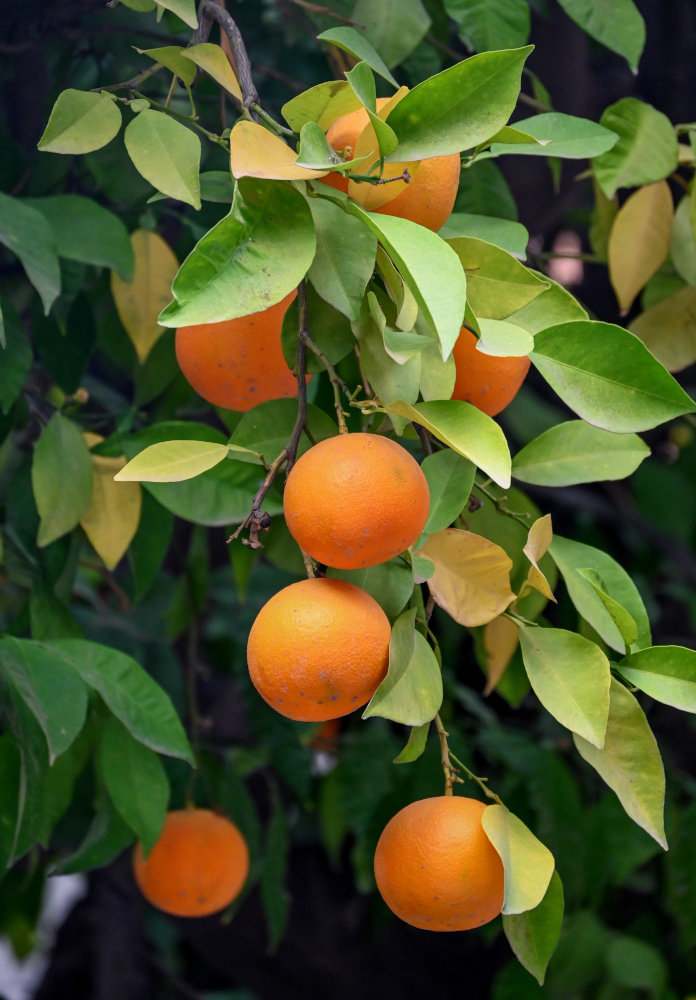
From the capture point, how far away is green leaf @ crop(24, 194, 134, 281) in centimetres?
75

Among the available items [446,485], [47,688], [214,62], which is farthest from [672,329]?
[47,688]

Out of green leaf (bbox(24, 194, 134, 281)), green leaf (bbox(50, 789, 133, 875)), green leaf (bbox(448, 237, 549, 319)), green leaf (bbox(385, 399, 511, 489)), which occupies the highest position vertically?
green leaf (bbox(448, 237, 549, 319))

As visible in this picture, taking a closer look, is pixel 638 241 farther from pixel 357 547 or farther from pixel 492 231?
pixel 357 547

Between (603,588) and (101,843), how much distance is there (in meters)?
0.48

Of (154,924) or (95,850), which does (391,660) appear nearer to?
(95,850)

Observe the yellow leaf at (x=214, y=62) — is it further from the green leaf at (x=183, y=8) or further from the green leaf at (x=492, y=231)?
the green leaf at (x=492, y=231)

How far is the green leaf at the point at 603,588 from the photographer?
1.92ft

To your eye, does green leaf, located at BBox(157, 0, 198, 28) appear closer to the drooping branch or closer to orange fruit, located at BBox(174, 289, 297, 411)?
the drooping branch

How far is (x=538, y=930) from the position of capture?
1.75 ft

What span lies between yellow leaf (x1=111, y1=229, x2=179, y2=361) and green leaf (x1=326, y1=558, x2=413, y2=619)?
33cm

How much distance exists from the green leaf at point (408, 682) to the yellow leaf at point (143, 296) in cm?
40

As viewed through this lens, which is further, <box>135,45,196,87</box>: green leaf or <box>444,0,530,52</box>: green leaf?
<box>444,0,530,52</box>: green leaf

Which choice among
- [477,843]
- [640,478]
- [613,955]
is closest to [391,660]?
[477,843]

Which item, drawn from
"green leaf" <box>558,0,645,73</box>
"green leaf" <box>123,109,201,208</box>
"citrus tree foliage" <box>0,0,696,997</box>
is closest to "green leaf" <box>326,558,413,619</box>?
"citrus tree foliage" <box>0,0,696,997</box>
